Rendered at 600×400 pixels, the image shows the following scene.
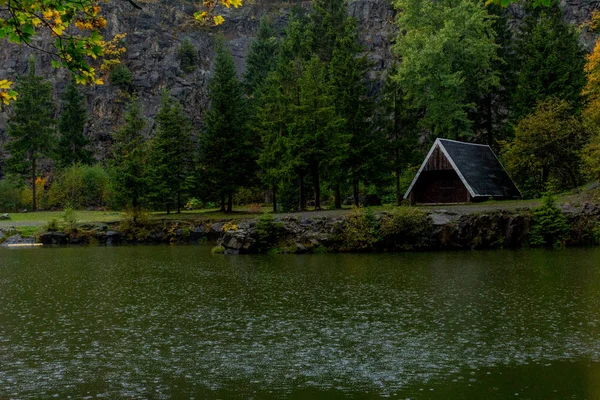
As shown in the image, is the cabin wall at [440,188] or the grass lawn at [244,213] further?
the cabin wall at [440,188]

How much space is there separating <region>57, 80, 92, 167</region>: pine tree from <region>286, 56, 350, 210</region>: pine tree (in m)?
37.1

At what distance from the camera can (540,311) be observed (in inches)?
567

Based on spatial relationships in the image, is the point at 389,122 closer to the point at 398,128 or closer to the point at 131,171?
the point at 398,128

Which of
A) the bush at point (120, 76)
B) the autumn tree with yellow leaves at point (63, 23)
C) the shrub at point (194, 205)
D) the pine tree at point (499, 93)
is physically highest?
the bush at point (120, 76)

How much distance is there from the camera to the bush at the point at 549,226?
31500 millimetres

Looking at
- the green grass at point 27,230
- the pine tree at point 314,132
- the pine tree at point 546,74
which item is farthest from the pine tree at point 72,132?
the pine tree at point 546,74

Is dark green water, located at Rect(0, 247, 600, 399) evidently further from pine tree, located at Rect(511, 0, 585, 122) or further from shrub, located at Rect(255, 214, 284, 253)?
pine tree, located at Rect(511, 0, 585, 122)

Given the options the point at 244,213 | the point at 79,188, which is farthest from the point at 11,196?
the point at 244,213

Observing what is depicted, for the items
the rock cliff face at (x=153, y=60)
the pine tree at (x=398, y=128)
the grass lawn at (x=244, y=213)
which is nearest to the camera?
the grass lawn at (x=244, y=213)

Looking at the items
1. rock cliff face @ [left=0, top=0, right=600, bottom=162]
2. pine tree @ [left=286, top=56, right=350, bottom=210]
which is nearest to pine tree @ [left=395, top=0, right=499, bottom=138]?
pine tree @ [left=286, top=56, right=350, bottom=210]

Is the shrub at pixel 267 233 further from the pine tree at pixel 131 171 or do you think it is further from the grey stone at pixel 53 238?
the grey stone at pixel 53 238

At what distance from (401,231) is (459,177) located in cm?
918

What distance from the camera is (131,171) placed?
150ft

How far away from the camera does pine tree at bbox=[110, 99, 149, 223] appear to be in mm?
45156
